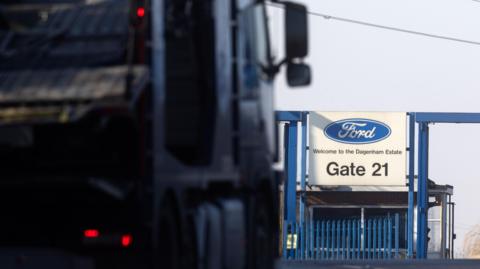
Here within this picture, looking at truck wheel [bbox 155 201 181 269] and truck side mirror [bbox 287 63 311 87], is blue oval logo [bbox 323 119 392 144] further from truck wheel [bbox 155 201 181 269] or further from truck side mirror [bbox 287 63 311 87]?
truck wheel [bbox 155 201 181 269]

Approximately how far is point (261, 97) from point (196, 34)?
2793 mm

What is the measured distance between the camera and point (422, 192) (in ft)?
142

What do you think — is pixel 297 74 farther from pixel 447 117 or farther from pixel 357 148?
pixel 357 148

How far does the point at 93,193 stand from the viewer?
844 centimetres

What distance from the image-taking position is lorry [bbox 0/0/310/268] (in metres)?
8.37

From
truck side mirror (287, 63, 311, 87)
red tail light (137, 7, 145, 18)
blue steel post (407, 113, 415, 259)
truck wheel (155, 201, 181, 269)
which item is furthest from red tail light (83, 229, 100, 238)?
blue steel post (407, 113, 415, 259)

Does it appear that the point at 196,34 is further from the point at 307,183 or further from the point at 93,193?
the point at 307,183

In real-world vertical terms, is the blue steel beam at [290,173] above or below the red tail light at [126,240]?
below

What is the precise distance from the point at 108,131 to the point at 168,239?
4.02 feet

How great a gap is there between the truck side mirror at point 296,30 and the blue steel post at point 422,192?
97.5 ft

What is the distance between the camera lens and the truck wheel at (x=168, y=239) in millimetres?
9133

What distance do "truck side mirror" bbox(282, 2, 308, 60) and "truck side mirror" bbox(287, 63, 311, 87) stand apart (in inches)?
34.0

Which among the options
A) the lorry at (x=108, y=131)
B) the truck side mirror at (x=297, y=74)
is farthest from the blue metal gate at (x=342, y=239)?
the lorry at (x=108, y=131)

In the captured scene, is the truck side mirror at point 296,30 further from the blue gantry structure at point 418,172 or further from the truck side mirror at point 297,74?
the blue gantry structure at point 418,172
